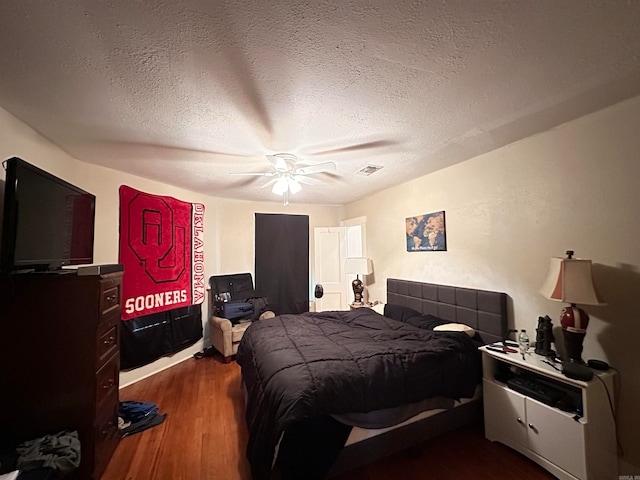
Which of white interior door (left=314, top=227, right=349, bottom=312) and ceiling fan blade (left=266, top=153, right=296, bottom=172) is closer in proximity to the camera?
ceiling fan blade (left=266, top=153, right=296, bottom=172)

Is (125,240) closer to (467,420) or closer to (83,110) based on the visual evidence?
(83,110)

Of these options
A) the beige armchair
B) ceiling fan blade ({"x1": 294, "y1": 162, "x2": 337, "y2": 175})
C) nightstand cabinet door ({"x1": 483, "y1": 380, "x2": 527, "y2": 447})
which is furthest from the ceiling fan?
nightstand cabinet door ({"x1": 483, "y1": 380, "x2": 527, "y2": 447})

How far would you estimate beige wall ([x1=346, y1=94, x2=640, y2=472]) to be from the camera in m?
1.69

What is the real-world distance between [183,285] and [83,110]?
2.56 meters

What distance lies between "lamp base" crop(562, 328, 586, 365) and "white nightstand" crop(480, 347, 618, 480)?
11cm

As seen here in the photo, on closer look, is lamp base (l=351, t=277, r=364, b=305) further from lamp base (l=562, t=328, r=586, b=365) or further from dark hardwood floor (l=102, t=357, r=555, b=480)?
lamp base (l=562, t=328, r=586, b=365)

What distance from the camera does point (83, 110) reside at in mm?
1700

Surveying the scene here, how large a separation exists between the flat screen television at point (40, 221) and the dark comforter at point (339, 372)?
1532mm

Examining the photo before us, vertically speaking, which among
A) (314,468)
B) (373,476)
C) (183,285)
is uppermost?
(183,285)

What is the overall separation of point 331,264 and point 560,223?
3487 mm

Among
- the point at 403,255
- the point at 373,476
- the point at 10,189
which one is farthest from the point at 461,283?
the point at 10,189

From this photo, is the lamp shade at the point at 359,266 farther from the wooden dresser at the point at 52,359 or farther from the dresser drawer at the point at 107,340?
the wooden dresser at the point at 52,359

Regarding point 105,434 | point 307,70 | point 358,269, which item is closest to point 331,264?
point 358,269

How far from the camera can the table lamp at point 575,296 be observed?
1.68 metres
